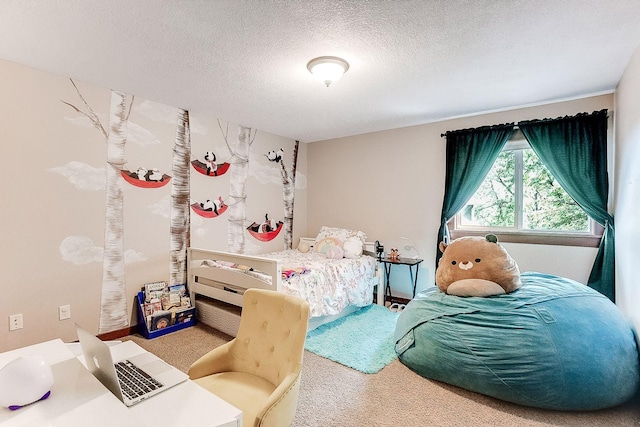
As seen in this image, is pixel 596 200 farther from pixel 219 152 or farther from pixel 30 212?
pixel 30 212

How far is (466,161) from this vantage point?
11.6ft

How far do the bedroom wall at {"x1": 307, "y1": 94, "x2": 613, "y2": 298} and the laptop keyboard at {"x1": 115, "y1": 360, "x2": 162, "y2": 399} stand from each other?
336cm

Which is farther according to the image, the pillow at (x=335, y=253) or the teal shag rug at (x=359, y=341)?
the pillow at (x=335, y=253)

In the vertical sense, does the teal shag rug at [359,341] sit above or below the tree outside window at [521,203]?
below

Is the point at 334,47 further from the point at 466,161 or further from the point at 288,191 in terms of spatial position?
the point at 288,191

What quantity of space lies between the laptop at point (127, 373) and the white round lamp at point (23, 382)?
0.13 meters

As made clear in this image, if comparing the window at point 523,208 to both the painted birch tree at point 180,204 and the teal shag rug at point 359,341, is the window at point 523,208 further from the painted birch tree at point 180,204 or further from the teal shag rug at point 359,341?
the painted birch tree at point 180,204

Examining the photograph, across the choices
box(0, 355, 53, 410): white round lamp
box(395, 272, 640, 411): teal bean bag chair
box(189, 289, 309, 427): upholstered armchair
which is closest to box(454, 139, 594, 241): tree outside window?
box(395, 272, 640, 411): teal bean bag chair

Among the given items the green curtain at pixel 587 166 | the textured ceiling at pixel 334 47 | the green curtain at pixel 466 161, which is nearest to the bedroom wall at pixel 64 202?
the textured ceiling at pixel 334 47

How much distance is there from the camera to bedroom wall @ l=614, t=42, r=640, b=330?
2109 mm

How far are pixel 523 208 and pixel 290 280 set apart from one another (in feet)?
8.58

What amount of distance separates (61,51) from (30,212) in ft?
4.19

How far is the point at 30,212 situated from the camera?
98.9 inches

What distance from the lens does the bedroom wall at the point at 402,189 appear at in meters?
3.18
